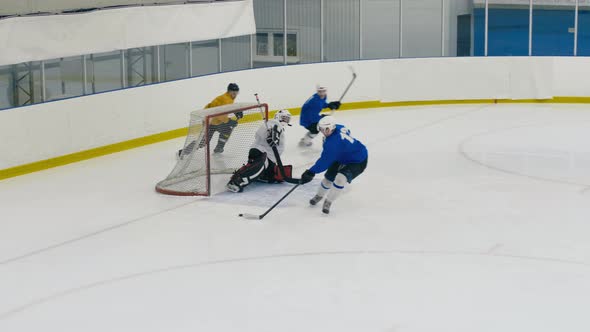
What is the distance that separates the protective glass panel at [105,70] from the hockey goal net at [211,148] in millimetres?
10216

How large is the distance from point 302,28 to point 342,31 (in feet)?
4.09

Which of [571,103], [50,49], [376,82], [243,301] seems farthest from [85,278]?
[571,103]

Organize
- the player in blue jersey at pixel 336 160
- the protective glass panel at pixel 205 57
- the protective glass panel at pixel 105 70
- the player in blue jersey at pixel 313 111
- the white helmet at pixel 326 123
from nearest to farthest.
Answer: the white helmet at pixel 326 123
the player in blue jersey at pixel 336 160
the player in blue jersey at pixel 313 111
the protective glass panel at pixel 105 70
the protective glass panel at pixel 205 57

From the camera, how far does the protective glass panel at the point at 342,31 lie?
24.8m

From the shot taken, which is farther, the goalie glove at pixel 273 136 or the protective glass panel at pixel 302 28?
the protective glass panel at pixel 302 28

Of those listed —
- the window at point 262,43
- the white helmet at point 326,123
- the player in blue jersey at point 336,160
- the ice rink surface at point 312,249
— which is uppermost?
the window at point 262,43

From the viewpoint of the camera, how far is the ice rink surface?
6578mm

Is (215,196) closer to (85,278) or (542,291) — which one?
(85,278)

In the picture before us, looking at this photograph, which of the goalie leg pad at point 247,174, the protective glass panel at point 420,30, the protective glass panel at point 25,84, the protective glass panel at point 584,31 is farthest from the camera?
the protective glass panel at point 584,31

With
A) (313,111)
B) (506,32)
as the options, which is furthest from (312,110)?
(506,32)

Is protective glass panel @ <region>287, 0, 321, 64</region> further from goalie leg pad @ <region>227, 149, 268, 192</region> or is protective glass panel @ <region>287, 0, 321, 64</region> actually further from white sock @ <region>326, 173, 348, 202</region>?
white sock @ <region>326, 173, 348, 202</region>

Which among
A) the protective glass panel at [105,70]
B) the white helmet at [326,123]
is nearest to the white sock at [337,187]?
→ the white helmet at [326,123]

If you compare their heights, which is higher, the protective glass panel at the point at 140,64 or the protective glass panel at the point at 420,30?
the protective glass panel at the point at 420,30

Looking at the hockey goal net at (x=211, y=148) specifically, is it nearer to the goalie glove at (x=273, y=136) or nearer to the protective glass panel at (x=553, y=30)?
the goalie glove at (x=273, y=136)
